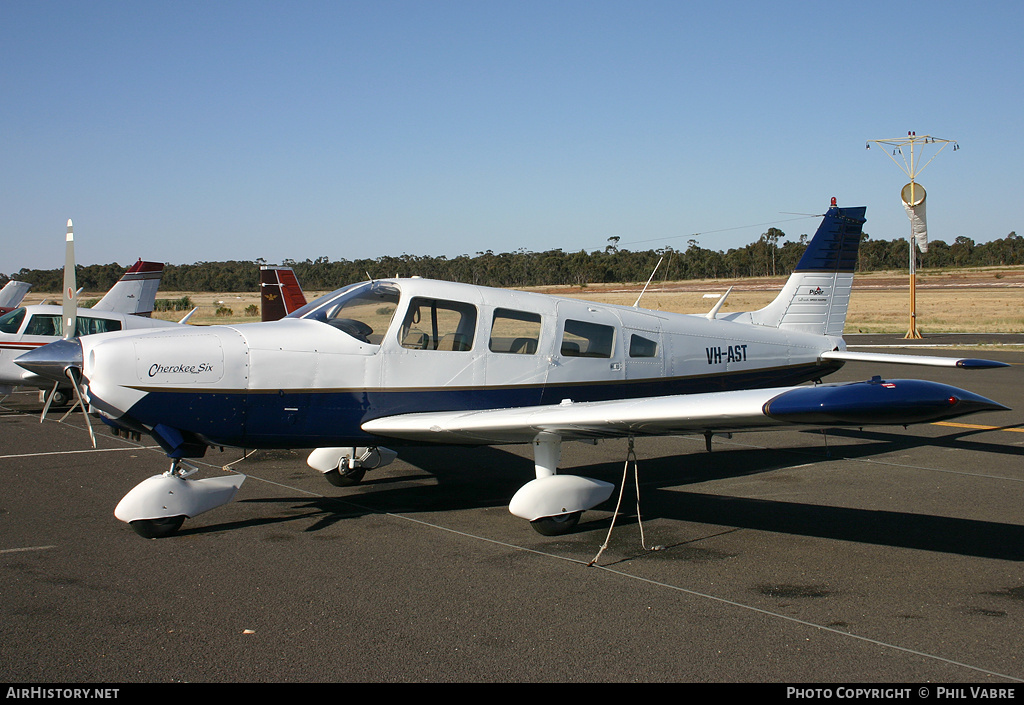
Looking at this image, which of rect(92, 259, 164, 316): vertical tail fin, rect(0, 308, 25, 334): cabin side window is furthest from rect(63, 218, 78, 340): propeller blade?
rect(92, 259, 164, 316): vertical tail fin

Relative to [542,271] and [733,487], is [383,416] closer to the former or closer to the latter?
[733,487]

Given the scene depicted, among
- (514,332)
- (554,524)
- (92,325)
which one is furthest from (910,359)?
(92,325)

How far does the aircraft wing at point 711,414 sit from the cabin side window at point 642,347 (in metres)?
1.20

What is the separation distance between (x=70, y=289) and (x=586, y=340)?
565 centimetres

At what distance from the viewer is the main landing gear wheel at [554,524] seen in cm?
616

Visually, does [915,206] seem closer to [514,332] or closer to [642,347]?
[642,347]

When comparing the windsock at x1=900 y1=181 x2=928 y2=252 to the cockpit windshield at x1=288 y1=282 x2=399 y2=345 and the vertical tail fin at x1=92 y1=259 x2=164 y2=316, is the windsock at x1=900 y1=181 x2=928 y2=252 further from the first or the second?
the cockpit windshield at x1=288 y1=282 x2=399 y2=345

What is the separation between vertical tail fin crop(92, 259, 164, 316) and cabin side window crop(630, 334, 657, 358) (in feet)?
46.8

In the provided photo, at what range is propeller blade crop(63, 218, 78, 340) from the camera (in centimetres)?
787

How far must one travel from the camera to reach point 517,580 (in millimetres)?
5148

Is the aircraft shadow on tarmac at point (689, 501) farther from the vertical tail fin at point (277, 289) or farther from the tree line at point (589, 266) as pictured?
the tree line at point (589, 266)

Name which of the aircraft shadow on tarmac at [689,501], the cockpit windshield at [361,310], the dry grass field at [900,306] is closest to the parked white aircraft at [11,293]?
the dry grass field at [900,306]

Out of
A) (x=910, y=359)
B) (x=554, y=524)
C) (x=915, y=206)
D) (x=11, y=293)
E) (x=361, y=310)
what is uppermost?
(x=915, y=206)
